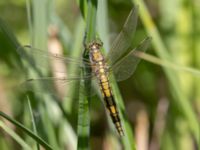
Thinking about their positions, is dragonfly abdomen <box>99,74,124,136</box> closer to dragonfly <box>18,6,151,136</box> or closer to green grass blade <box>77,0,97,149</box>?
dragonfly <box>18,6,151,136</box>

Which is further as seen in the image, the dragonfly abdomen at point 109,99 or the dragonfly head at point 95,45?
the dragonfly abdomen at point 109,99

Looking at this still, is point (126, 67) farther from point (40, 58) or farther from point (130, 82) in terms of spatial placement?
point (130, 82)

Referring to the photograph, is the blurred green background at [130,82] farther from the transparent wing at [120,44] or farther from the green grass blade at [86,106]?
the green grass blade at [86,106]

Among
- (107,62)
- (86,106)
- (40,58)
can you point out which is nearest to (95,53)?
(107,62)

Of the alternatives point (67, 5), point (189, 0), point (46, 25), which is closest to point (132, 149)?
point (46, 25)

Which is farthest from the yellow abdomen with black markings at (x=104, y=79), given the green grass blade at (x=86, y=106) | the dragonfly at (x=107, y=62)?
the green grass blade at (x=86, y=106)
